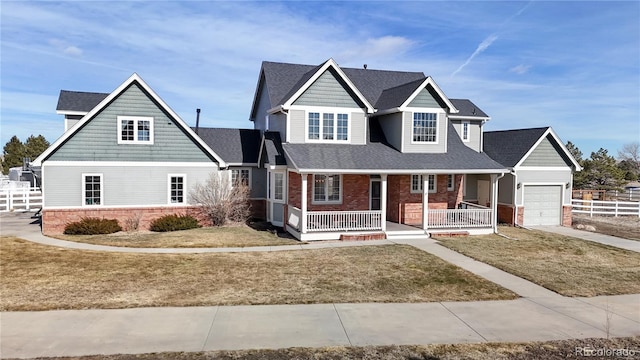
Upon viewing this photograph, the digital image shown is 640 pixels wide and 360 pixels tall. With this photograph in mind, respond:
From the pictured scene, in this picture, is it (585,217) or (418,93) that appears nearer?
(418,93)

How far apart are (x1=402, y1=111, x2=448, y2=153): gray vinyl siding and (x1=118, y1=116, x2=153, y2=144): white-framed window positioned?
41.2 ft

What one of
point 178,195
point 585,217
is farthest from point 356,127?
point 585,217

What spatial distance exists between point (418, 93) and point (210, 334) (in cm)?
1597

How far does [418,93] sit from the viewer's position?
20328 mm

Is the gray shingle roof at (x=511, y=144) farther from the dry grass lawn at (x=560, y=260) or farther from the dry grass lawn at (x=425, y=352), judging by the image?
the dry grass lawn at (x=425, y=352)

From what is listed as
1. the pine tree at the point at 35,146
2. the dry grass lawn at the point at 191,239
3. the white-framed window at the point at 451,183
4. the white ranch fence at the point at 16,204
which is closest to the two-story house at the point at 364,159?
the white-framed window at the point at 451,183

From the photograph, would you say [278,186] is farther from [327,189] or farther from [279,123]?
[279,123]

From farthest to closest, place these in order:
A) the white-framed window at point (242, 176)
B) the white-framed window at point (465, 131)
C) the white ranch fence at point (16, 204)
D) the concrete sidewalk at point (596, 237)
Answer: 1. the white ranch fence at point (16, 204)
2. the white-framed window at point (465, 131)
3. the white-framed window at point (242, 176)
4. the concrete sidewalk at point (596, 237)

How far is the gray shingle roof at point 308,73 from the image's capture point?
22.9 meters

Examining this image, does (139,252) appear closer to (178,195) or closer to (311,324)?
(178,195)

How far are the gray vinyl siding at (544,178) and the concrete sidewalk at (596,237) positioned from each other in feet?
6.49

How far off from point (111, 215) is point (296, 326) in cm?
1527

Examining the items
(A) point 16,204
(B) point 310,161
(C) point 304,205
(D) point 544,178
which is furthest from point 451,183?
(A) point 16,204

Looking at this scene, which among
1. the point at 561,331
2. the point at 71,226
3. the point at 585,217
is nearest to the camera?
the point at 561,331
